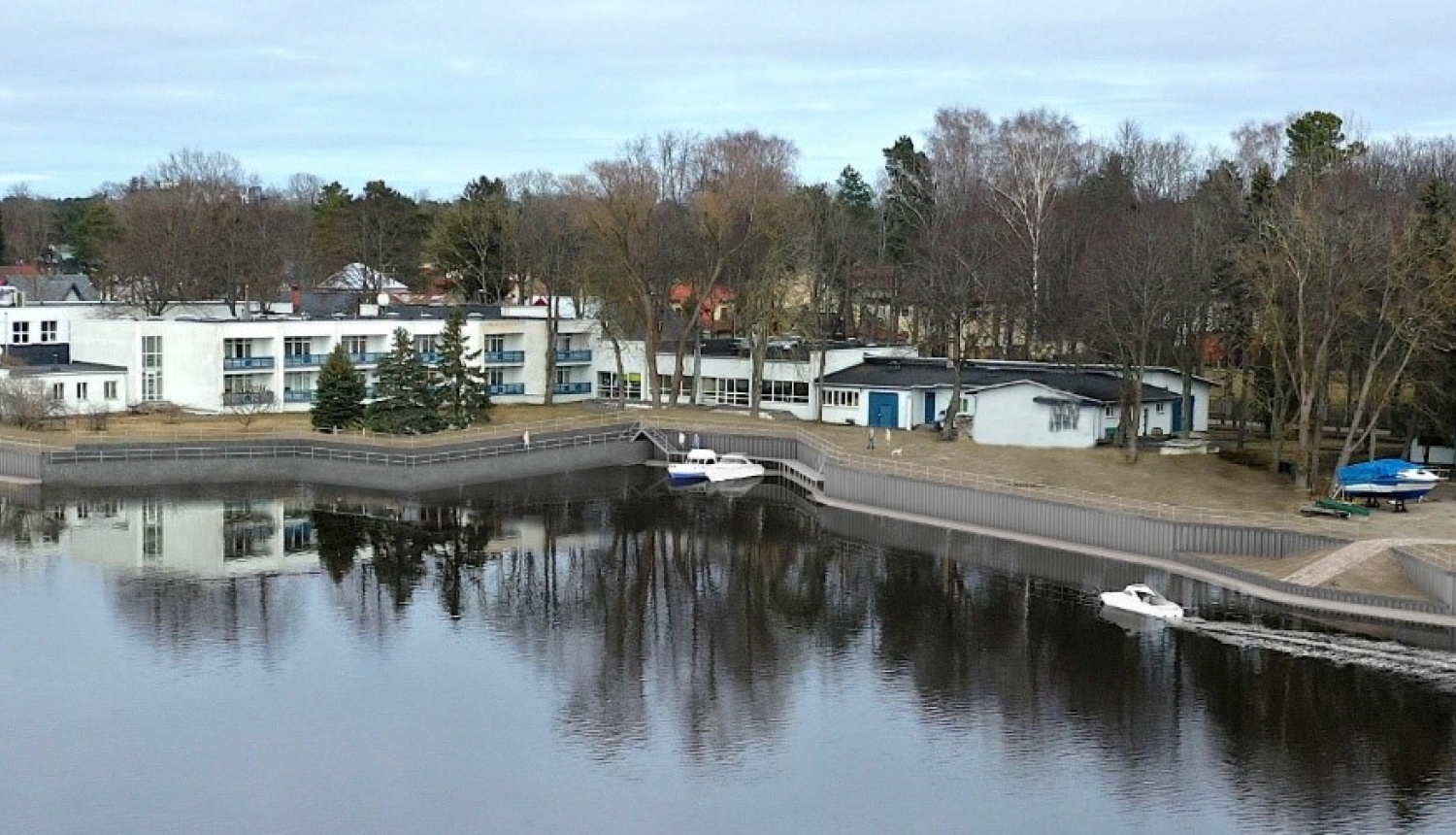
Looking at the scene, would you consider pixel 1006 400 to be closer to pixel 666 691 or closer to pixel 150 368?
pixel 666 691

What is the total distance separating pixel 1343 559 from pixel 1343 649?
6.31 m

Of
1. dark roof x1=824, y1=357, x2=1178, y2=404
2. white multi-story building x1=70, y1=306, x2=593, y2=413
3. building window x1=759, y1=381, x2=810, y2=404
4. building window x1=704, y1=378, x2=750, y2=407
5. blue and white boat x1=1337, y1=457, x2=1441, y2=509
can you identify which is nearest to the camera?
blue and white boat x1=1337, y1=457, x2=1441, y2=509

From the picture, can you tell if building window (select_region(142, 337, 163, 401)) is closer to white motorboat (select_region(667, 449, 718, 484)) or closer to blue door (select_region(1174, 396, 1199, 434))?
white motorboat (select_region(667, 449, 718, 484))

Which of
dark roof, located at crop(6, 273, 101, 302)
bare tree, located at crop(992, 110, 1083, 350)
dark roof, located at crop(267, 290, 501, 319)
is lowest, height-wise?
dark roof, located at crop(267, 290, 501, 319)

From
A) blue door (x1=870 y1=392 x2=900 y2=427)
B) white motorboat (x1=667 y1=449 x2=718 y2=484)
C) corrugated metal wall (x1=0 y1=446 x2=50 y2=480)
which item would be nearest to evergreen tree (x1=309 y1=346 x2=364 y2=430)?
corrugated metal wall (x1=0 y1=446 x2=50 y2=480)

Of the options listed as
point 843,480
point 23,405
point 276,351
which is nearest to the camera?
point 843,480

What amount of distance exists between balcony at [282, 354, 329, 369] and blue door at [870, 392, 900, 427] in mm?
24661

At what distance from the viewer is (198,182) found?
120750mm

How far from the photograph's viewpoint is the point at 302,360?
77312 millimetres

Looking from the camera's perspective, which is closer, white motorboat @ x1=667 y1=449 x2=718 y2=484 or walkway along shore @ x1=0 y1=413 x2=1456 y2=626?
walkway along shore @ x1=0 y1=413 x2=1456 y2=626

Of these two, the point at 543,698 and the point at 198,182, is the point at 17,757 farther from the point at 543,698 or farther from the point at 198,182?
the point at 198,182

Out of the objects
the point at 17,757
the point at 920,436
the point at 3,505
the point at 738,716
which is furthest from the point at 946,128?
the point at 17,757

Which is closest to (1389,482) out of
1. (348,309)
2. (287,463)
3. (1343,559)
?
(1343,559)

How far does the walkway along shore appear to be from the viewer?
46.9 metres
